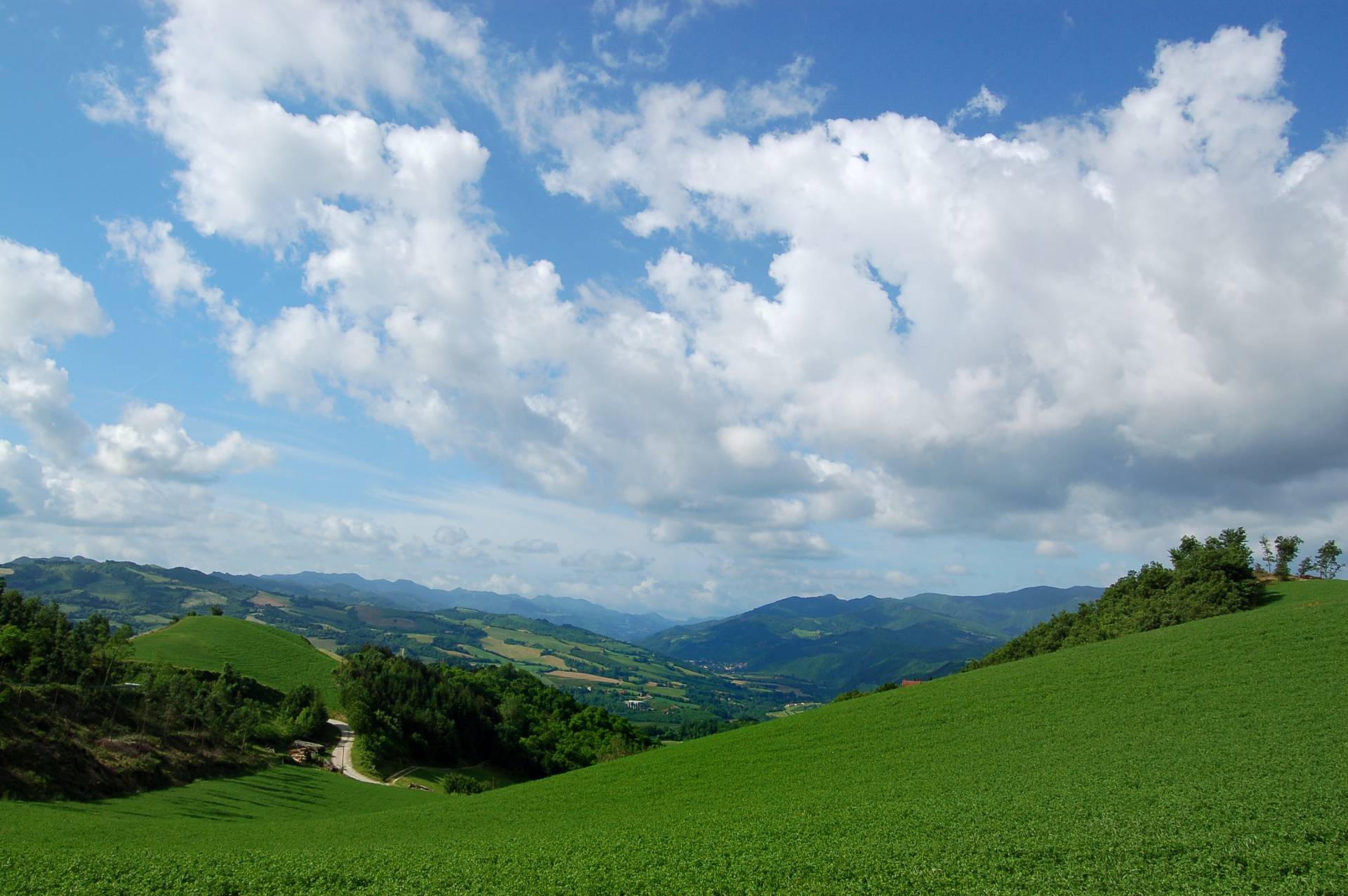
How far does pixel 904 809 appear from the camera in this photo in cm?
2997

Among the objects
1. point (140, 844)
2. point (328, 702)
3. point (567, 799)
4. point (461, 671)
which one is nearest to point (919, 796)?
point (567, 799)

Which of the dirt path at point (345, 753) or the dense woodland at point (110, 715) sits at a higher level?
the dense woodland at point (110, 715)

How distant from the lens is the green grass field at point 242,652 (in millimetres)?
Answer: 100625

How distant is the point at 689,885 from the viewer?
2091 centimetres

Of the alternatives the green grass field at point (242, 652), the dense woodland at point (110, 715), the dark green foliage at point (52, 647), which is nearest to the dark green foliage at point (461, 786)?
the dense woodland at point (110, 715)

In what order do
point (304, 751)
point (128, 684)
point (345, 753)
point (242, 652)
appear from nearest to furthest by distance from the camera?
point (128, 684), point (304, 751), point (345, 753), point (242, 652)

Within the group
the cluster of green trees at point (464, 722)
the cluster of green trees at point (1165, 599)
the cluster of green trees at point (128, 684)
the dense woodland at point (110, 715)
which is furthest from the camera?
the cluster of green trees at point (464, 722)

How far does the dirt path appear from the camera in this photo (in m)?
75.5

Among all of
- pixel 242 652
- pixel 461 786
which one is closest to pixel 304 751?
pixel 461 786

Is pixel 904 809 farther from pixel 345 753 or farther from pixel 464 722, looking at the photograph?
pixel 464 722

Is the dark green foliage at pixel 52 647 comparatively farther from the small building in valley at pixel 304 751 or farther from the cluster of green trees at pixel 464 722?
the cluster of green trees at pixel 464 722

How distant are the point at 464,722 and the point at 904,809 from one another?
99.6 meters

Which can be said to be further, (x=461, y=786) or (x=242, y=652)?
(x=242, y=652)

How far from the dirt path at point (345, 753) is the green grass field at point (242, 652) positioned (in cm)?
666
